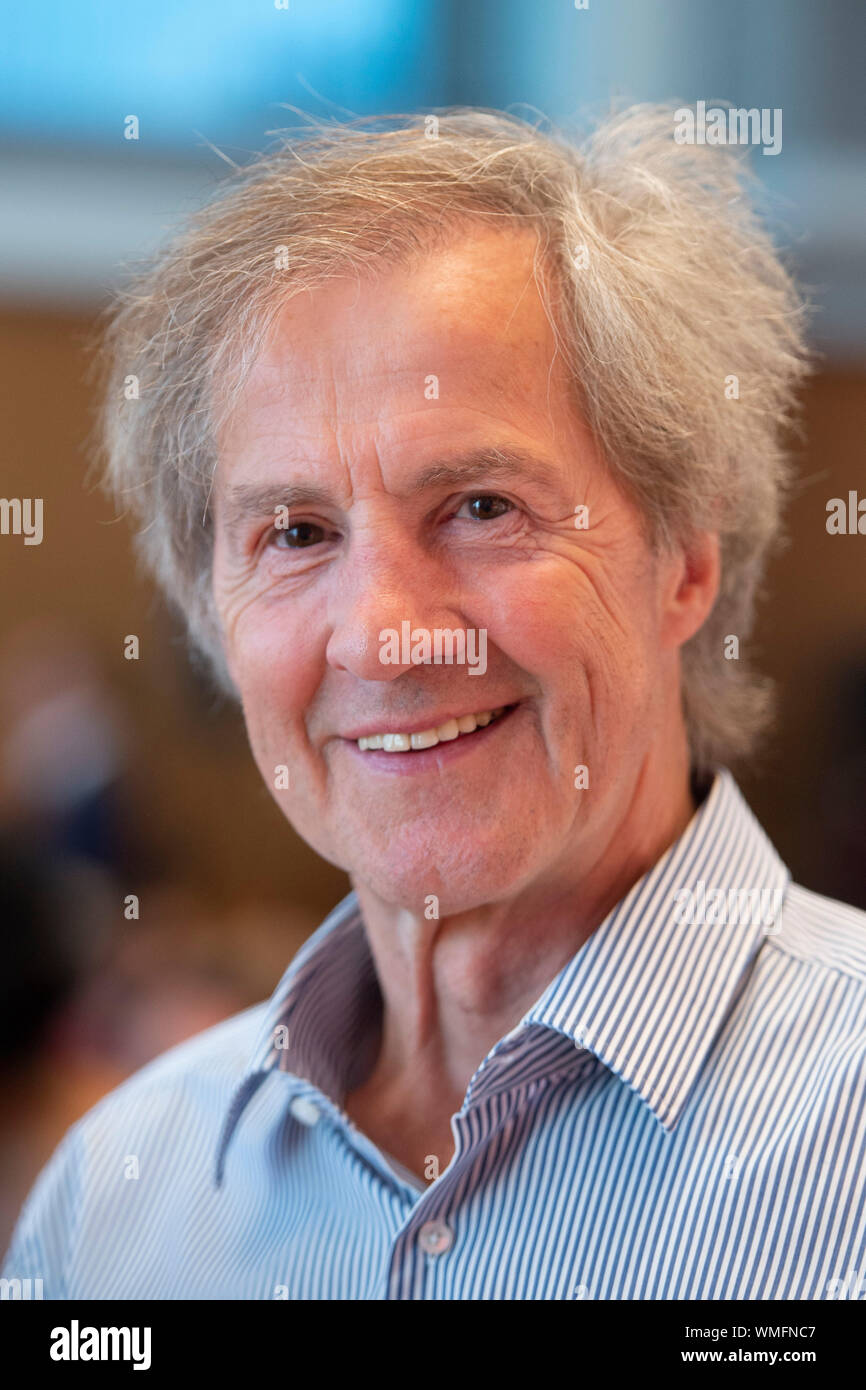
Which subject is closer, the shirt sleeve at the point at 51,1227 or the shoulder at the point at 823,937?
the shoulder at the point at 823,937

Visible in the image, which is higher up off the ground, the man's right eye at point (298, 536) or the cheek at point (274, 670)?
the man's right eye at point (298, 536)

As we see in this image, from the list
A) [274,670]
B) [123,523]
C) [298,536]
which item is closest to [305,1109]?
[274,670]

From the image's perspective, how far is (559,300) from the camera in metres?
0.98

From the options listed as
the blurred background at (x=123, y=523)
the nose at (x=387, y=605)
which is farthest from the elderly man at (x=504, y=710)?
the blurred background at (x=123, y=523)

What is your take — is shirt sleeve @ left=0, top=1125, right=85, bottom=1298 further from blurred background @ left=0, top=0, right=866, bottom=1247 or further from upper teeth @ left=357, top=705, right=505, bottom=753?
upper teeth @ left=357, top=705, right=505, bottom=753

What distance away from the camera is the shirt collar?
96 cm

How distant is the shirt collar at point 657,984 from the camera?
37.6 inches

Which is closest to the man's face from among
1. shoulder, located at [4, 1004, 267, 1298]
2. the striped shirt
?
the striped shirt

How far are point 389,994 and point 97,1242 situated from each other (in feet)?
1.27

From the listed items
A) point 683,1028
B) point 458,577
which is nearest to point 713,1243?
point 683,1028

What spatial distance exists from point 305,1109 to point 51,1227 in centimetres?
36

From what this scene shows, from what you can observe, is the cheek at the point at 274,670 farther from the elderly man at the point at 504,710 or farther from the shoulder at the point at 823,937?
the shoulder at the point at 823,937

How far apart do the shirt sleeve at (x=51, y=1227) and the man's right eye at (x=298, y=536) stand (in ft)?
2.33

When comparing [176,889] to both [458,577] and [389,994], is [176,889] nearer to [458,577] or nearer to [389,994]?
[389,994]
